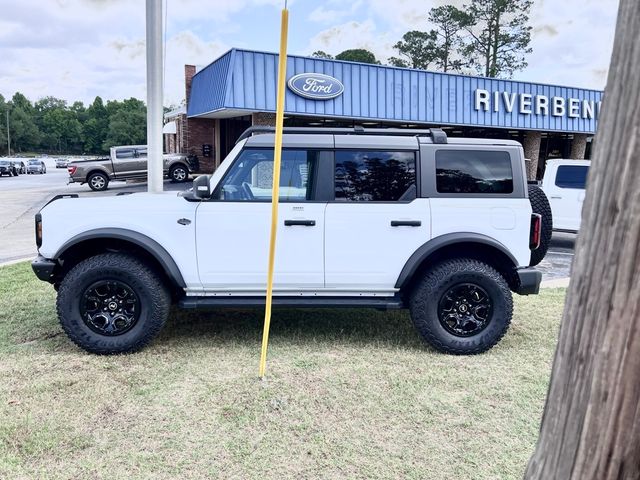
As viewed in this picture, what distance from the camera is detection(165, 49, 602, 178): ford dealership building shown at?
51.9 feet

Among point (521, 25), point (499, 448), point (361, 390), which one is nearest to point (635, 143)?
point (499, 448)

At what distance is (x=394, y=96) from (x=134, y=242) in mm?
14762

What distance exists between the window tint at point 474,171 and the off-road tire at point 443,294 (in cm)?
67

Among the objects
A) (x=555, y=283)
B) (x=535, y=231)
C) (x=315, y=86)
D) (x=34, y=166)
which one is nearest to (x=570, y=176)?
(x=555, y=283)

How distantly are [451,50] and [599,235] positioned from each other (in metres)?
45.4

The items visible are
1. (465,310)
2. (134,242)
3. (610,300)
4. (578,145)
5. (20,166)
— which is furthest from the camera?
(20,166)

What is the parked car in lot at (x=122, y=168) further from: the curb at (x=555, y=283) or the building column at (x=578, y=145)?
the building column at (x=578, y=145)

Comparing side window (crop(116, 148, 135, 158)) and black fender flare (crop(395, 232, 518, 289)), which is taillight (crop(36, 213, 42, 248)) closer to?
black fender flare (crop(395, 232, 518, 289))

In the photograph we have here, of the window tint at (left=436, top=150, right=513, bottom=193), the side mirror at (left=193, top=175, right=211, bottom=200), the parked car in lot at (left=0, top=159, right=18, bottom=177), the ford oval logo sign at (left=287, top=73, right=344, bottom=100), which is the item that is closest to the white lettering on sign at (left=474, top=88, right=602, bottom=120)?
the ford oval logo sign at (left=287, top=73, right=344, bottom=100)

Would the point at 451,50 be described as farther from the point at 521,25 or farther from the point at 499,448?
the point at 499,448

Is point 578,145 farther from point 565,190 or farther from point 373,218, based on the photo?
point 373,218

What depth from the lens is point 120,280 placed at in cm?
433

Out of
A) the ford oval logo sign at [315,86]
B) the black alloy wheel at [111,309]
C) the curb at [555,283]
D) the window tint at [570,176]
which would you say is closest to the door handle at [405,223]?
the black alloy wheel at [111,309]

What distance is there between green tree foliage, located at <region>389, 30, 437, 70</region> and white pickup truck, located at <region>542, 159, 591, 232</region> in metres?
35.6
